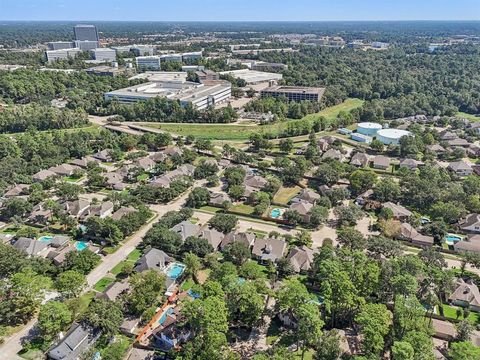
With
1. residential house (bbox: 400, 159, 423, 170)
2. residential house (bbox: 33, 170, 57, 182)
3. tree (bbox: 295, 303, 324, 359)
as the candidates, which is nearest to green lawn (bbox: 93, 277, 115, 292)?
tree (bbox: 295, 303, 324, 359)

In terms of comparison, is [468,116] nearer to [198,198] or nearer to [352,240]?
[352,240]

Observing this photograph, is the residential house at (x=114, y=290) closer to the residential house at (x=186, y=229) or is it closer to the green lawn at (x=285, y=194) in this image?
the residential house at (x=186, y=229)

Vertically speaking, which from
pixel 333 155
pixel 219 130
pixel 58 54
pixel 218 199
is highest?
pixel 58 54

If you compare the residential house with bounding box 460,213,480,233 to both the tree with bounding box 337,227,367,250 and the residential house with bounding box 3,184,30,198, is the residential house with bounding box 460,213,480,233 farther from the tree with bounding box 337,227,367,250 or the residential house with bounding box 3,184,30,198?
the residential house with bounding box 3,184,30,198

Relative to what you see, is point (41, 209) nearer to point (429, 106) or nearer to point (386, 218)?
point (386, 218)

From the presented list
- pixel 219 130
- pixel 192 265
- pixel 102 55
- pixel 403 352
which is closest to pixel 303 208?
pixel 192 265

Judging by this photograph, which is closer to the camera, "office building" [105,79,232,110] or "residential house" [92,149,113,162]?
"residential house" [92,149,113,162]

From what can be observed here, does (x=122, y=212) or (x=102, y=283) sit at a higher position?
(x=122, y=212)

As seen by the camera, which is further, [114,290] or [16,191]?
[16,191]
